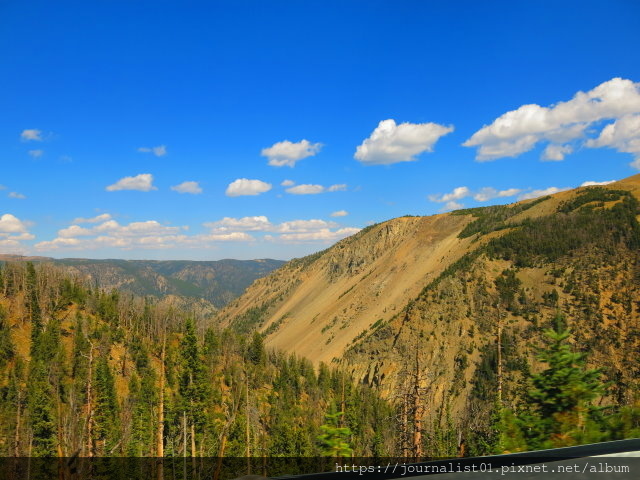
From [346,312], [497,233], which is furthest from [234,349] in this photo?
[497,233]

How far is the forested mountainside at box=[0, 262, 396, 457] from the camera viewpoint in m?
39.3

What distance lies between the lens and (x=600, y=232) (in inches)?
4235

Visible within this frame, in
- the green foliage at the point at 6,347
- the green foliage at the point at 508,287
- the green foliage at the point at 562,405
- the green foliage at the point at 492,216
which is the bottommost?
the green foliage at the point at 6,347

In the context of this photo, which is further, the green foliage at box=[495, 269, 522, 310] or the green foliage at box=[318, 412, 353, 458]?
the green foliage at box=[495, 269, 522, 310]

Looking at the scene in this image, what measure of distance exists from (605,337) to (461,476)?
312 feet

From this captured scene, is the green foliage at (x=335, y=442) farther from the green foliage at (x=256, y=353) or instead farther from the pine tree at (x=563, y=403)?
the green foliage at (x=256, y=353)

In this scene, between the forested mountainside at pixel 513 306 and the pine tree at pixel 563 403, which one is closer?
the pine tree at pixel 563 403

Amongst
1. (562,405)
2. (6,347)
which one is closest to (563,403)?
(562,405)

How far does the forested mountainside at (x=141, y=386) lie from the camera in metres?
39.3

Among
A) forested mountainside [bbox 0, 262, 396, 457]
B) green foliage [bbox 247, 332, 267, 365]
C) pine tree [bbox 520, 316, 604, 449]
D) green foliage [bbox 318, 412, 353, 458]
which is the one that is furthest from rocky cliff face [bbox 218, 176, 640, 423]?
green foliage [bbox 318, 412, 353, 458]

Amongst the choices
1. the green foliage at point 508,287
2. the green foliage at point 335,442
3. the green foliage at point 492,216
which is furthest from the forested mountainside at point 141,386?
the green foliage at point 492,216

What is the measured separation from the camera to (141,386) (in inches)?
2744

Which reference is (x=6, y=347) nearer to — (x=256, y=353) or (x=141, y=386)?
(x=141, y=386)

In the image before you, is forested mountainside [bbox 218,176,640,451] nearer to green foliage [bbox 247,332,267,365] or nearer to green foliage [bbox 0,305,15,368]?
green foliage [bbox 247,332,267,365]
